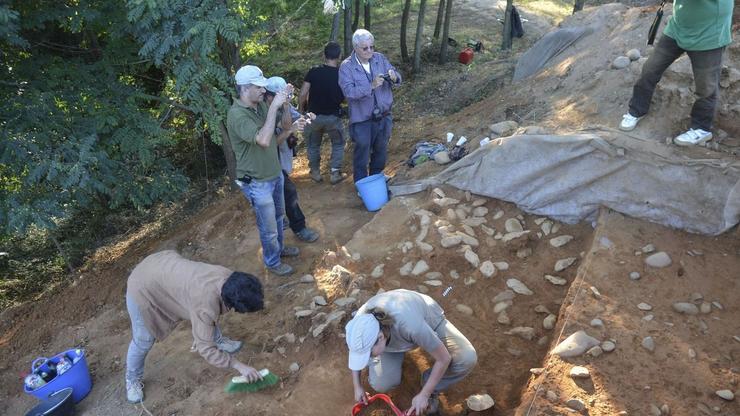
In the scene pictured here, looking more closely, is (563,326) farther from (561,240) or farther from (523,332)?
(561,240)

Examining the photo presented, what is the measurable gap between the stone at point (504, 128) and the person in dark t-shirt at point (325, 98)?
5.64 feet

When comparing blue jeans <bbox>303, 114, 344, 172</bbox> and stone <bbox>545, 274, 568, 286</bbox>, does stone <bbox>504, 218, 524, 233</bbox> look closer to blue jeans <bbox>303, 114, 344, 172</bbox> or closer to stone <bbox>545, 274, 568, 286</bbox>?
stone <bbox>545, 274, 568, 286</bbox>

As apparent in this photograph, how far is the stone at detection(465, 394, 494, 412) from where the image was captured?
313 centimetres

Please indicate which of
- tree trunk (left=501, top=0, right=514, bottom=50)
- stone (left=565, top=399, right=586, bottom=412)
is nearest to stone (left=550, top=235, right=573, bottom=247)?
stone (left=565, top=399, right=586, bottom=412)

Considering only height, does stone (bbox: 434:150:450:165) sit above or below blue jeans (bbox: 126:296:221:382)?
above

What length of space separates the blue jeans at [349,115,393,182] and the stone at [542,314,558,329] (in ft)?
8.52

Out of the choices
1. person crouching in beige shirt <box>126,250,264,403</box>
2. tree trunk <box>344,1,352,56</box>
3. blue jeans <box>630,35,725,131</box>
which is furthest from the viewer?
tree trunk <box>344,1,352,56</box>

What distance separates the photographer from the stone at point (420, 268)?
4.45 metres

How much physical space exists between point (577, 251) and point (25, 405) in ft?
15.5

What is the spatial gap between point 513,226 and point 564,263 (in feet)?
1.98

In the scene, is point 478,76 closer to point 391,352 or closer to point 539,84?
point 539,84

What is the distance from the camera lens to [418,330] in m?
2.72

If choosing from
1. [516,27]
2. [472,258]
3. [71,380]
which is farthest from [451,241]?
[516,27]

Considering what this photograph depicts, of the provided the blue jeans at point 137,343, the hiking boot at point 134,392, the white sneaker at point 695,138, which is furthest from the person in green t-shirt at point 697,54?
the hiking boot at point 134,392
